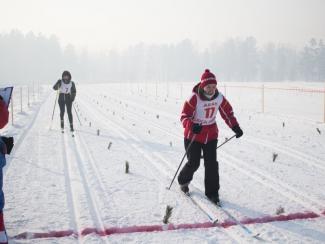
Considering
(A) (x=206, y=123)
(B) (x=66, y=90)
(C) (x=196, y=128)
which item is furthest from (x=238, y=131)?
(B) (x=66, y=90)

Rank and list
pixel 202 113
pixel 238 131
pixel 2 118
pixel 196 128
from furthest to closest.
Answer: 1. pixel 238 131
2. pixel 202 113
3. pixel 196 128
4. pixel 2 118

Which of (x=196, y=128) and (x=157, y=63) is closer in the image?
(x=196, y=128)

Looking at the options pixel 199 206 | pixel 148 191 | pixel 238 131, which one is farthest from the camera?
pixel 148 191

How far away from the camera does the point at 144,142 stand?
1078cm

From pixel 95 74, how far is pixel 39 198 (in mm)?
118532

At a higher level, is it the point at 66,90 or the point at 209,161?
the point at 66,90

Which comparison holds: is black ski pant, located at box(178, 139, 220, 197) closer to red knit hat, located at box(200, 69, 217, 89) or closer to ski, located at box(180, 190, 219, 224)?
ski, located at box(180, 190, 219, 224)

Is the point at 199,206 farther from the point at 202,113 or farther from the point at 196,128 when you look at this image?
the point at 202,113

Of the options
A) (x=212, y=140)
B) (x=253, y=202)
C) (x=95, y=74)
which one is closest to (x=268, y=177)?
(x=253, y=202)

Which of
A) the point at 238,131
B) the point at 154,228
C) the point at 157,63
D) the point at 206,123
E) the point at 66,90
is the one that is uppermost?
the point at 157,63

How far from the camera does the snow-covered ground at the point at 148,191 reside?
15.1 feet

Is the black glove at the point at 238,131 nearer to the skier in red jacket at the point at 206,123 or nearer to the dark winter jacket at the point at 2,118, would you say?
the skier in red jacket at the point at 206,123

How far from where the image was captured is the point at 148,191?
20.5ft

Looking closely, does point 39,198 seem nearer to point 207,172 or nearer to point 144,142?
point 207,172
